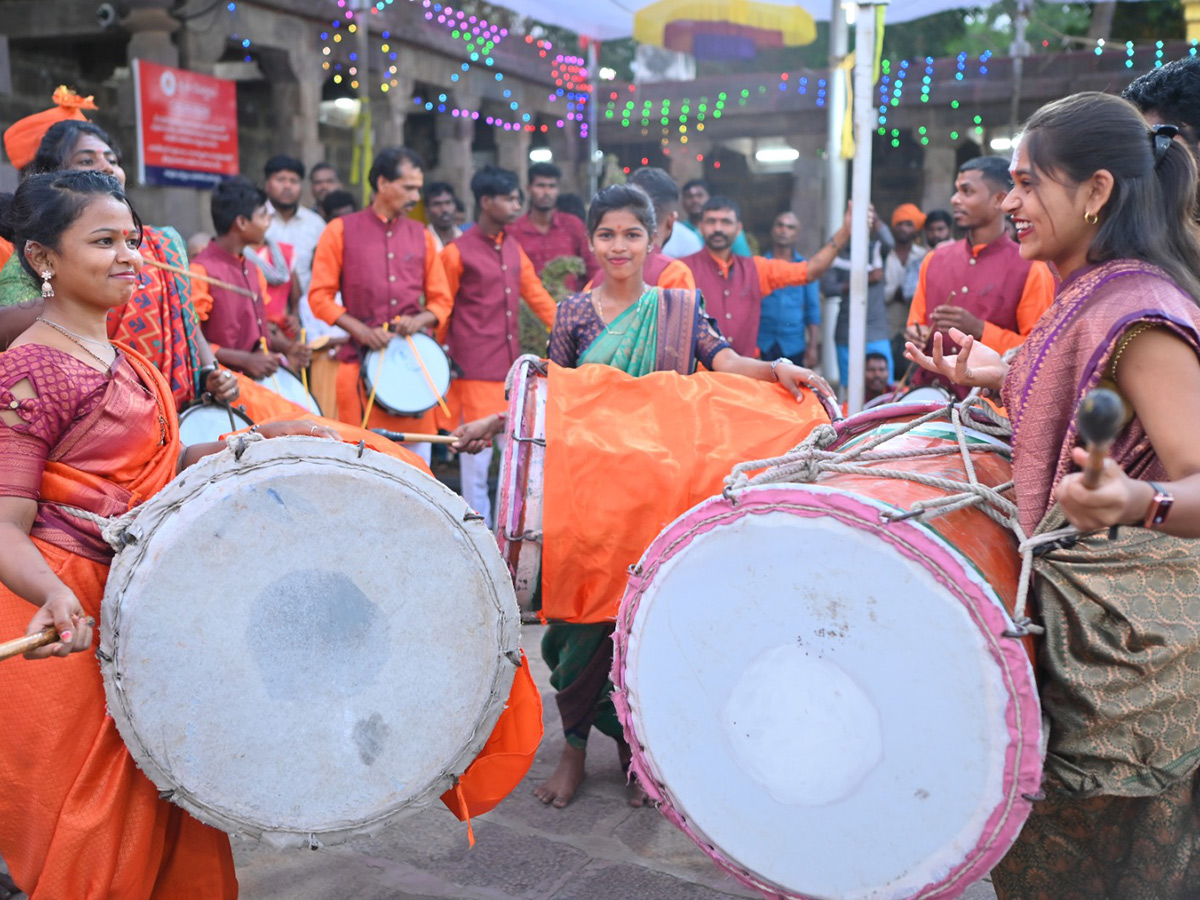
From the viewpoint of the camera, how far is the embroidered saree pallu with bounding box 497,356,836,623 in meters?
2.39

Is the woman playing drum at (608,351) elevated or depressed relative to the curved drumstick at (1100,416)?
depressed

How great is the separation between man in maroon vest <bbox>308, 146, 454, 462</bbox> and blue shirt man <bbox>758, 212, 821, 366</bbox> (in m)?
2.30

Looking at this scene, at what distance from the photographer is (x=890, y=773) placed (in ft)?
5.54

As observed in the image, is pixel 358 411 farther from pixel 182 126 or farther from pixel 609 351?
pixel 182 126

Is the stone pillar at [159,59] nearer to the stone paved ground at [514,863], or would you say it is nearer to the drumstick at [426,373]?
the drumstick at [426,373]

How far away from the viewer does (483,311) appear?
5703mm

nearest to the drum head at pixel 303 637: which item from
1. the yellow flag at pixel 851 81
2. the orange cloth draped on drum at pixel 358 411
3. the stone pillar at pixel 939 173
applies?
the orange cloth draped on drum at pixel 358 411

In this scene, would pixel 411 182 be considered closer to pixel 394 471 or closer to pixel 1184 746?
pixel 394 471

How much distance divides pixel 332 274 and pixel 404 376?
→ 691 mm

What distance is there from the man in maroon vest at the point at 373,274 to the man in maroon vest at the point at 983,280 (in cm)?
241

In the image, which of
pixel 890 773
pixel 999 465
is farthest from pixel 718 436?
pixel 890 773

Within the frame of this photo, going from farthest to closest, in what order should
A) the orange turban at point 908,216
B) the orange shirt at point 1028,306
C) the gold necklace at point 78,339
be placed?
the orange turban at point 908,216 < the orange shirt at point 1028,306 < the gold necklace at point 78,339

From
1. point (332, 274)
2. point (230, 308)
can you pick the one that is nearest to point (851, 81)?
point (332, 274)

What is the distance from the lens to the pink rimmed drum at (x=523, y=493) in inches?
96.3
